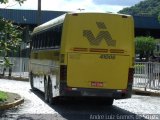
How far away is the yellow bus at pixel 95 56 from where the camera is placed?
52.2 feet

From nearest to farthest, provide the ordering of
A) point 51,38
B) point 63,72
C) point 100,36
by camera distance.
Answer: point 63,72 < point 100,36 < point 51,38

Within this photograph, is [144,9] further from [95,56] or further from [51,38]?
[95,56]

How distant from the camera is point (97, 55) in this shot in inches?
632

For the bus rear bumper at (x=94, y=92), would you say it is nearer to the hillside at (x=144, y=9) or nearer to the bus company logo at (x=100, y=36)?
the bus company logo at (x=100, y=36)

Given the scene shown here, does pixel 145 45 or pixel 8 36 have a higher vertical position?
pixel 145 45

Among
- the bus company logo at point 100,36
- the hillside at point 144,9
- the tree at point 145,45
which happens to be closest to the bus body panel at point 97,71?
the bus company logo at point 100,36

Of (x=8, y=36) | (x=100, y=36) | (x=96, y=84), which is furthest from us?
(x=8, y=36)

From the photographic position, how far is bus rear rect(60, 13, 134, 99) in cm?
1591

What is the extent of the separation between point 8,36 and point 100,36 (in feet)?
11.8

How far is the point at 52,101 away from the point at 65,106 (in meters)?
0.52

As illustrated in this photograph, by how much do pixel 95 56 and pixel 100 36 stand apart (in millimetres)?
658

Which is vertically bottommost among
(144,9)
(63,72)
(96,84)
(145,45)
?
(96,84)

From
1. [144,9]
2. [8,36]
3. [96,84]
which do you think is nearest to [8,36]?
[8,36]

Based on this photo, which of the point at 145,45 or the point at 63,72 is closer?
the point at 63,72
